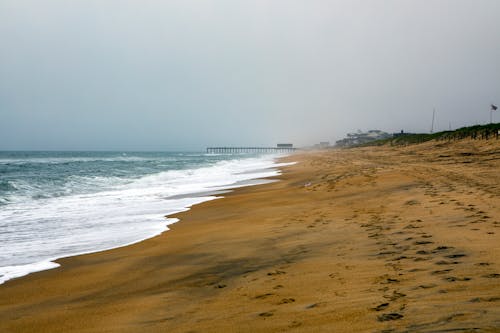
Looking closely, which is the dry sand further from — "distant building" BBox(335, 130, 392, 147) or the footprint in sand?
"distant building" BBox(335, 130, 392, 147)

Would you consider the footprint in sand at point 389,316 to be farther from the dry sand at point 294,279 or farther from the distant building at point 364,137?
the distant building at point 364,137

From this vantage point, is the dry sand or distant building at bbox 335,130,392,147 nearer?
the dry sand

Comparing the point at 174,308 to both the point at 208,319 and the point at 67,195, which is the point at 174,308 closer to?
the point at 208,319

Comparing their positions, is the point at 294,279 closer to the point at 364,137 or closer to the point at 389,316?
the point at 389,316

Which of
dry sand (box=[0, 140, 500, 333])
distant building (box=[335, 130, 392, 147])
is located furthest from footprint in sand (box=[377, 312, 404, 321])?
distant building (box=[335, 130, 392, 147])

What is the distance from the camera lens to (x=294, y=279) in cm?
438

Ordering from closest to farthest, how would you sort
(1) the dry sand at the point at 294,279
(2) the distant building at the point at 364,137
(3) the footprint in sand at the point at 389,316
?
(3) the footprint in sand at the point at 389,316, (1) the dry sand at the point at 294,279, (2) the distant building at the point at 364,137

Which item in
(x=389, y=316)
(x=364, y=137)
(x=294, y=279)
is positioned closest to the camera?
(x=389, y=316)

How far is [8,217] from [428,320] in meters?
11.3

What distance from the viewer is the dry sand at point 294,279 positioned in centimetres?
314

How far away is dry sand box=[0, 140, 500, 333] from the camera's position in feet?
10.3

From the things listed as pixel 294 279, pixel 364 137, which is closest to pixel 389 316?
pixel 294 279

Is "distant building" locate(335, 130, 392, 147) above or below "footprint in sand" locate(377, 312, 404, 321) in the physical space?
above

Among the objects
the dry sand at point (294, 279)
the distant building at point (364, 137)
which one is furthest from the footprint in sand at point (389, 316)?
the distant building at point (364, 137)
